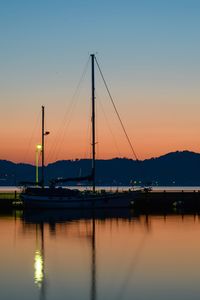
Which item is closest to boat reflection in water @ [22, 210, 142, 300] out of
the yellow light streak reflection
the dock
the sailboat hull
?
the yellow light streak reflection

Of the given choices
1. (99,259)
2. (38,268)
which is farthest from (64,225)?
(38,268)

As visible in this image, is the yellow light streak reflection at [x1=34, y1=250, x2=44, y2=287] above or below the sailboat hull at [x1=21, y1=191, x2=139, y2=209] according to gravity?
below

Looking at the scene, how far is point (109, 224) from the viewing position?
2283 inches

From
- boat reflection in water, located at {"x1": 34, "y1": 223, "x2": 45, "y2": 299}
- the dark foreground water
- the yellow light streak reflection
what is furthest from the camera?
the yellow light streak reflection

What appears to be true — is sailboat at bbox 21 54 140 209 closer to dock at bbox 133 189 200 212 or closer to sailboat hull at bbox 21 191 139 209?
sailboat hull at bbox 21 191 139 209

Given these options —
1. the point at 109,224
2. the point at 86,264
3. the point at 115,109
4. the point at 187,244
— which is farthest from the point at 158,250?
the point at 115,109

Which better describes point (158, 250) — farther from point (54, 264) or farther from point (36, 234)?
point (36, 234)

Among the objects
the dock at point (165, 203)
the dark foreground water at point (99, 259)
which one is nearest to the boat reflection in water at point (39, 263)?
the dark foreground water at point (99, 259)

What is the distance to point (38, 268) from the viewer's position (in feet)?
104

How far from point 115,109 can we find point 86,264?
50.1m

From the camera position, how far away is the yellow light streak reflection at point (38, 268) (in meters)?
28.2

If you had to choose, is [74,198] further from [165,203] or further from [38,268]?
[38,268]

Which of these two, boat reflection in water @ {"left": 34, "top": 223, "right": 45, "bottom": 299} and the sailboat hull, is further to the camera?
the sailboat hull

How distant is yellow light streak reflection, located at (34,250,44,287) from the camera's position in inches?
1111
